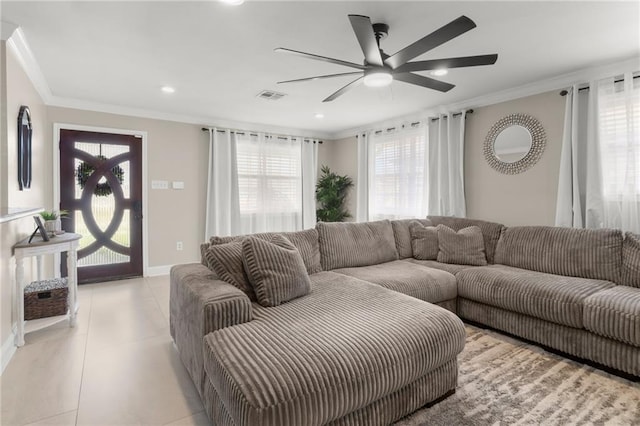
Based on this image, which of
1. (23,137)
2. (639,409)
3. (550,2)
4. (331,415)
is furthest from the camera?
(23,137)

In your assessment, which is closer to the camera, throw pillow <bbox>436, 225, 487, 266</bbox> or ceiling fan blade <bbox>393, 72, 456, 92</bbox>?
ceiling fan blade <bbox>393, 72, 456, 92</bbox>

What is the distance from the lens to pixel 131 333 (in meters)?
2.76

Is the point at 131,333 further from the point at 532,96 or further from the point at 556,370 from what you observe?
the point at 532,96

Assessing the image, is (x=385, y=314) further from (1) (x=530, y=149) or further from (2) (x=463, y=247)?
(1) (x=530, y=149)

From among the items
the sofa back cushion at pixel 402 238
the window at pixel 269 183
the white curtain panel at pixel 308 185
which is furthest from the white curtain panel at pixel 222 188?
the sofa back cushion at pixel 402 238

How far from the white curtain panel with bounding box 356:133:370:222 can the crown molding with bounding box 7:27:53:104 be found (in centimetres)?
438

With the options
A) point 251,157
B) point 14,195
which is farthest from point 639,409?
point 251,157

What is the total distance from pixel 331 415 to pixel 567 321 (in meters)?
2.01

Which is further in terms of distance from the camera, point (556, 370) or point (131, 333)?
point (131, 333)

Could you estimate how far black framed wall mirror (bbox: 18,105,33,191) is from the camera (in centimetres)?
272

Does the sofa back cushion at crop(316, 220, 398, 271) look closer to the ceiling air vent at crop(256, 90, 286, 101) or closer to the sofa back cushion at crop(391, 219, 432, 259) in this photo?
the sofa back cushion at crop(391, 219, 432, 259)

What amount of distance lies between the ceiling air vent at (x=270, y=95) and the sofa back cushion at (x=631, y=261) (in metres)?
3.69

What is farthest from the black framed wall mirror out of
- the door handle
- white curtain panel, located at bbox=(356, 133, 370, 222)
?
white curtain panel, located at bbox=(356, 133, 370, 222)

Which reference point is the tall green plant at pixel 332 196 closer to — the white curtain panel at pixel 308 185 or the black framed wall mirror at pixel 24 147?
the white curtain panel at pixel 308 185
